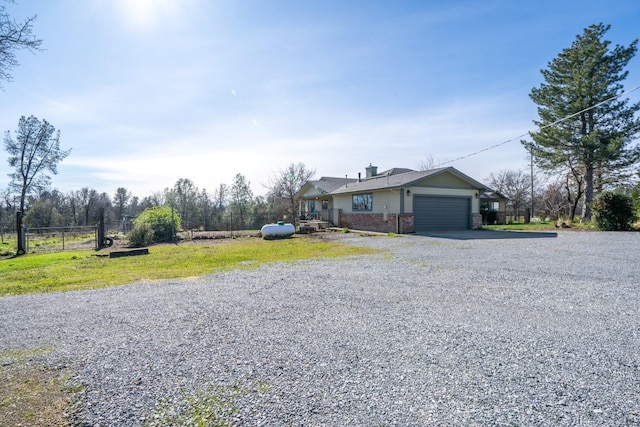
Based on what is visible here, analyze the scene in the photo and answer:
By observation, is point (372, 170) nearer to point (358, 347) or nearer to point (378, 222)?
point (378, 222)

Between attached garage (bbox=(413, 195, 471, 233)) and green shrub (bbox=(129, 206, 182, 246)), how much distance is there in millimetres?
13018

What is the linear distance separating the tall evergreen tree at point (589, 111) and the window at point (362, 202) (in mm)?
12669

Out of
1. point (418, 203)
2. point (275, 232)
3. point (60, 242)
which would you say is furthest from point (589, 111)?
point (60, 242)

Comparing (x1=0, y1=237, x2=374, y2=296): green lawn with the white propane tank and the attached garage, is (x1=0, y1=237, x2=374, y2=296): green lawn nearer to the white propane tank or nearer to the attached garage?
the white propane tank

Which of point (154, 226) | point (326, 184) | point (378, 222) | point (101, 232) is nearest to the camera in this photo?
point (101, 232)

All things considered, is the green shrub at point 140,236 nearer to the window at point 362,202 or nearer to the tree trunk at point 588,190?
the window at point 362,202

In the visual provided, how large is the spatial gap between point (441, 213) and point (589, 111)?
45.3ft

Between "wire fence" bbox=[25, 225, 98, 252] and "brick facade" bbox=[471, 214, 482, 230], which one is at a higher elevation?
"brick facade" bbox=[471, 214, 482, 230]

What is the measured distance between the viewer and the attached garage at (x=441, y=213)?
16.7 meters

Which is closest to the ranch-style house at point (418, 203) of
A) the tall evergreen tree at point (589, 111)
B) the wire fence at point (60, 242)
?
the tall evergreen tree at point (589, 111)

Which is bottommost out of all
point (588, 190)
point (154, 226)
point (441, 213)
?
point (154, 226)

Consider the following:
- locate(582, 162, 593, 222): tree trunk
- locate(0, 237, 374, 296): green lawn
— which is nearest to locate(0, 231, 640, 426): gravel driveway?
locate(0, 237, 374, 296): green lawn

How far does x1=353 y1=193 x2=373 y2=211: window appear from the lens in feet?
62.0

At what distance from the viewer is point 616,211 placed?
48.1 ft
